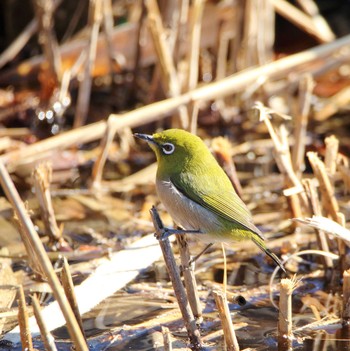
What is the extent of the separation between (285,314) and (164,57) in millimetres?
3836

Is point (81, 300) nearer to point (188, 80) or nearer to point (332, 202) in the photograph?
point (332, 202)

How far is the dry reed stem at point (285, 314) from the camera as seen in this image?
417 cm

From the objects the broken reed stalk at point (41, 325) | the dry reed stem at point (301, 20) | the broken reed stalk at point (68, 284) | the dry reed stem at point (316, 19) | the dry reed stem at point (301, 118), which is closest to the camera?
the broken reed stalk at point (41, 325)

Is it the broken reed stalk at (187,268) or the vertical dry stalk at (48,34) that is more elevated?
the vertical dry stalk at (48,34)

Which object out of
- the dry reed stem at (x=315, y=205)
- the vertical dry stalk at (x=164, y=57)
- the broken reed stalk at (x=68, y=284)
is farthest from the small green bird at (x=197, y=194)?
the vertical dry stalk at (x=164, y=57)

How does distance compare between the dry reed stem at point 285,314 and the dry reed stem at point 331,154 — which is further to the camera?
the dry reed stem at point 331,154

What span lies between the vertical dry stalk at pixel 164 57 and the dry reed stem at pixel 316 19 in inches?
103

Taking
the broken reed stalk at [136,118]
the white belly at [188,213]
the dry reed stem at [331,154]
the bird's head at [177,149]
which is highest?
the broken reed stalk at [136,118]

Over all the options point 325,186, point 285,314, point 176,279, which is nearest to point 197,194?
point 176,279

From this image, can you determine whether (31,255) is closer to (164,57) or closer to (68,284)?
(68,284)

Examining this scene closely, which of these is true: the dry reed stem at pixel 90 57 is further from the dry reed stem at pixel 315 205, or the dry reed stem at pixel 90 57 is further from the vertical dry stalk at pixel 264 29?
the dry reed stem at pixel 315 205

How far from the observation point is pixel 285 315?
14.2 ft

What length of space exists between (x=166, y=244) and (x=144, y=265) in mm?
1230

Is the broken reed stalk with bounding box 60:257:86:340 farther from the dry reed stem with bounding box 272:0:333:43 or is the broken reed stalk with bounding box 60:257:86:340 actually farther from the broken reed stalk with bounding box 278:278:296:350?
the dry reed stem with bounding box 272:0:333:43
